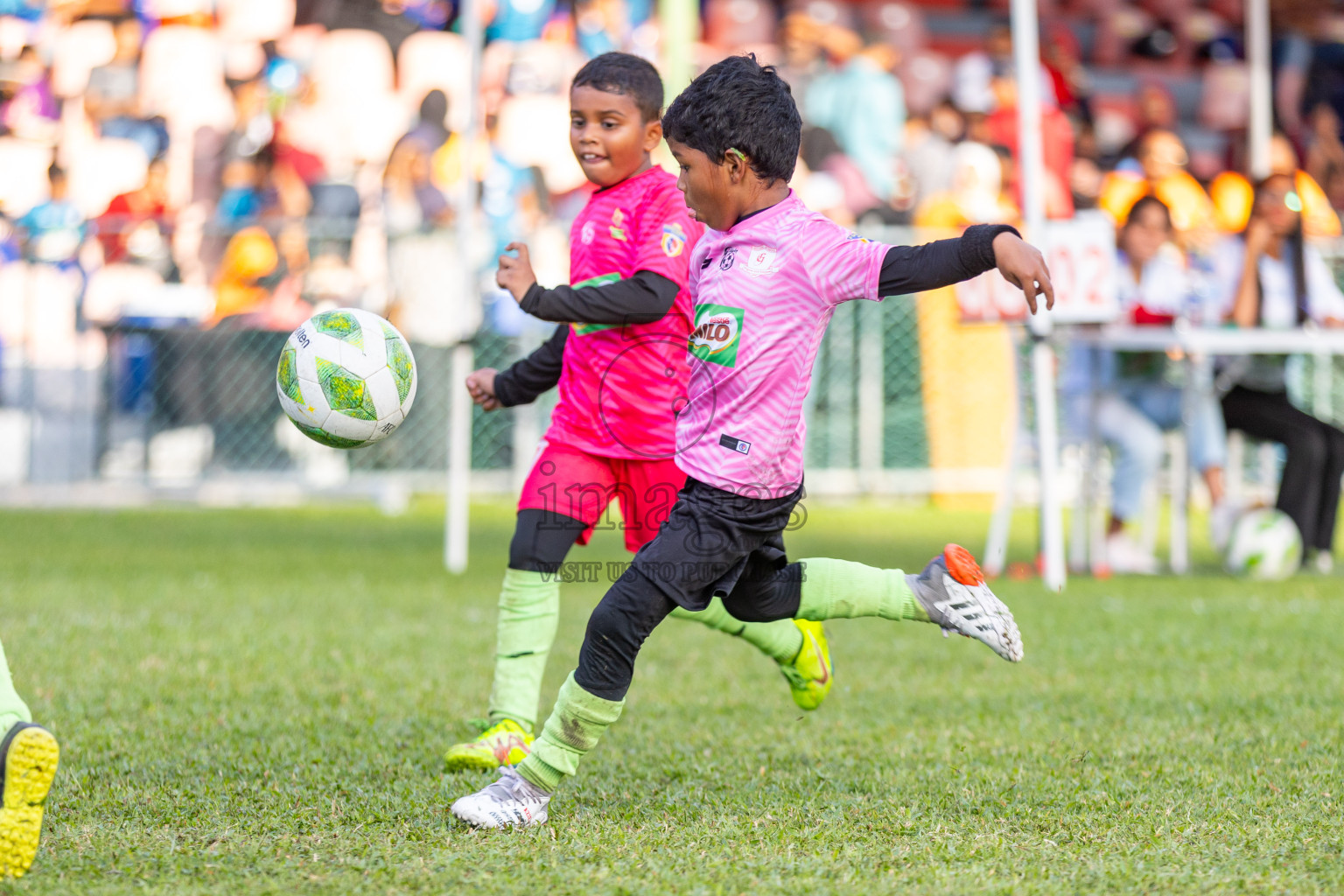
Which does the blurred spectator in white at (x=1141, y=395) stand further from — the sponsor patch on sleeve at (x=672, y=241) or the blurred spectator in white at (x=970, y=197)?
the sponsor patch on sleeve at (x=672, y=241)

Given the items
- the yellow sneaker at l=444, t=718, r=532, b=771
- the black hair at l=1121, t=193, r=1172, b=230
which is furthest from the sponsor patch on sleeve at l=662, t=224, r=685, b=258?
the black hair at l=1121, t=193, r=1172, b=230

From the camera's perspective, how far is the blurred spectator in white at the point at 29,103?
44.3 feet

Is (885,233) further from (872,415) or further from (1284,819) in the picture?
(1284,819)

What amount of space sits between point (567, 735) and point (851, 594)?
83 cm

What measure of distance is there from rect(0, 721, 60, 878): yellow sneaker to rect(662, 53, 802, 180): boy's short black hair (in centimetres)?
179

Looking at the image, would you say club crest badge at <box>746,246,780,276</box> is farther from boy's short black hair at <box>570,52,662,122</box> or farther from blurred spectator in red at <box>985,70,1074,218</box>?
blurred spectator in red at <box>985,70,1074,218</box>

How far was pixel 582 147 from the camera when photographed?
400 cm

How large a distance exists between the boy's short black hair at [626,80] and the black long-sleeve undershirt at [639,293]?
52 cm

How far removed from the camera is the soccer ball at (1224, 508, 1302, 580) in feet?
25.2

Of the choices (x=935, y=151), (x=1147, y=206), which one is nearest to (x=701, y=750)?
(x=1147, y=206)

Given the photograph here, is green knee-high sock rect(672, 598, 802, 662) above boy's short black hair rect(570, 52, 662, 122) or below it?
below

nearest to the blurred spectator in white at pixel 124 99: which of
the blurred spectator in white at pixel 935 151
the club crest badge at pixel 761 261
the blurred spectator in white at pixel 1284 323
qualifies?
the blurred spectator in white at pixel 935 151

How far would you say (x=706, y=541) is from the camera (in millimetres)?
3258

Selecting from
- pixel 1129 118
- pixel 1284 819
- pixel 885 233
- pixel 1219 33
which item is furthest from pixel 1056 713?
pixel 1219 33
